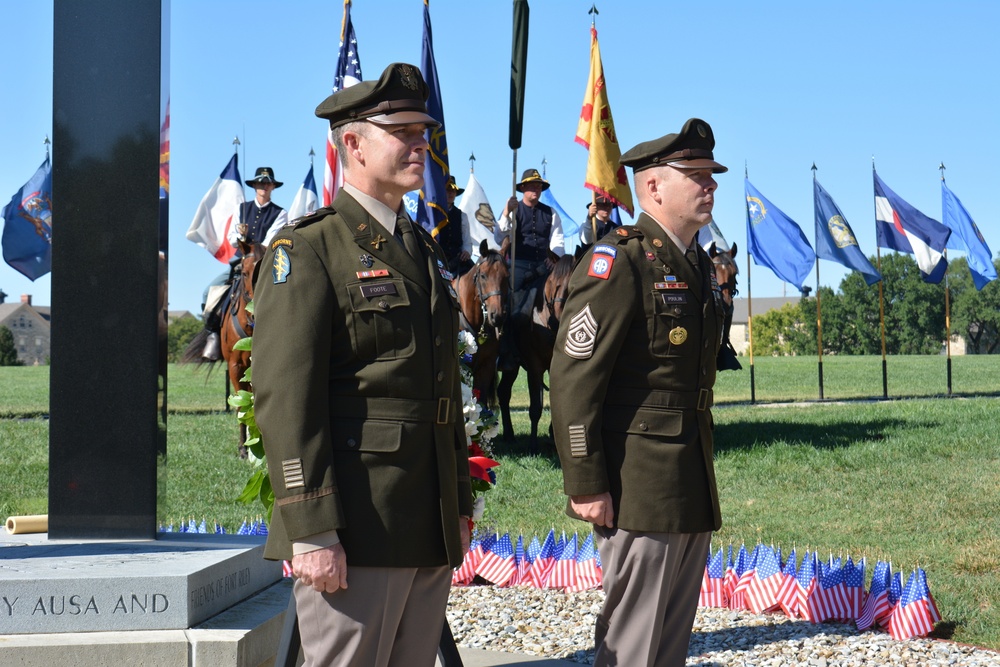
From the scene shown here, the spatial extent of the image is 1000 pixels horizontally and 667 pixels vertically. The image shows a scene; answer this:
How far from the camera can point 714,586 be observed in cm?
623

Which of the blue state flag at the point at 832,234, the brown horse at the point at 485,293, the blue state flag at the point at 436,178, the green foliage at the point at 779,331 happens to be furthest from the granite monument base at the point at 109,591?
the green foliage at the point at 779,331

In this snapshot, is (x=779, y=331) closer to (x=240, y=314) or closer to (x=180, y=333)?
(x=180, y=333)

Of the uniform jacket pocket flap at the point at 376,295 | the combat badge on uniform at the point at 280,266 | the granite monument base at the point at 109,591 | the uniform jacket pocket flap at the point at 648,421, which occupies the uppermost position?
the combat badge on uniform at the point at 280,266

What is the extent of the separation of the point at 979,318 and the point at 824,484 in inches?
3272

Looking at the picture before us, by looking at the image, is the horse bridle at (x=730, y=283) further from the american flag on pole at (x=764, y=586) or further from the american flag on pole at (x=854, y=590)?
the american flag on pole at (x=854, y=590)

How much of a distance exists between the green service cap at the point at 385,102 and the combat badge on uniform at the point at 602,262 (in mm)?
944

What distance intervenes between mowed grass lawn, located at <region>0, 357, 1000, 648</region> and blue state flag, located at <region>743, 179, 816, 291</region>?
7.27 feet

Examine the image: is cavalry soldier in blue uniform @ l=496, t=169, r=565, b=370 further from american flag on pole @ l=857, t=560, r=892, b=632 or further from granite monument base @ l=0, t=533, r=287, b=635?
granite monument base @ l=0, t=533, r=287, b=635

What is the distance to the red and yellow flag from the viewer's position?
1229 cm

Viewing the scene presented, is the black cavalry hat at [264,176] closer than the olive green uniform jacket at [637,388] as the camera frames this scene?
No

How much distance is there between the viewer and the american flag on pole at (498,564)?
→ 671cm

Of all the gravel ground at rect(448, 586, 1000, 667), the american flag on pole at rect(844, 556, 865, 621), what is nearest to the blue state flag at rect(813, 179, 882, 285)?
the american flag on pole at rect(844, 556, 865, 621)

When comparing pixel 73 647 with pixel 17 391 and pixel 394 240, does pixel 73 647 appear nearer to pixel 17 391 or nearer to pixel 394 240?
pixel 394 240

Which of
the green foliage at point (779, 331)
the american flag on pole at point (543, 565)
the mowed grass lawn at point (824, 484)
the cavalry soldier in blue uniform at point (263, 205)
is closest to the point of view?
the american flag on pole at point (543, 565)
